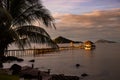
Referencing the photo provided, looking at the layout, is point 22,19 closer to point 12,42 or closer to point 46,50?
point 12,42

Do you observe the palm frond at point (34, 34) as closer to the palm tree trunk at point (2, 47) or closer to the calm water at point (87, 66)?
the palm tree trunk at point (2, 47)

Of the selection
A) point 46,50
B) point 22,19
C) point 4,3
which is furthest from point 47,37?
point 46,50

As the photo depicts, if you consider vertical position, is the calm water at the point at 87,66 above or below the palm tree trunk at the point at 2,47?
below

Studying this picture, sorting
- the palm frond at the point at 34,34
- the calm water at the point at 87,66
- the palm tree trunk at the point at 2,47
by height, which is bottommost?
the calm water at the point at 87,66

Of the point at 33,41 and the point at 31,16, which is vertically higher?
the point at 31,16

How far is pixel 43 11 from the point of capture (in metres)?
17.5

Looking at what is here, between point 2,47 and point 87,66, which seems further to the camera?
point 87,66

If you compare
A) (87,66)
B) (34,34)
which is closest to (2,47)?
(34,34)

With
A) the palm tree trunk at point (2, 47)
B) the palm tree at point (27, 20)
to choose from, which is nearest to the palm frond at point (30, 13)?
the palm tree at point (27, 20)

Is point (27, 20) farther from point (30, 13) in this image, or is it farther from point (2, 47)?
point (2, 47)

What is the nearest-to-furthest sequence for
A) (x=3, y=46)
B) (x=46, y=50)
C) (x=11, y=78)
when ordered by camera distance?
(x=11, y=78)
(x=3, y=46)
(x=46, y=50)

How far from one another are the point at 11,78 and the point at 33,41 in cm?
436

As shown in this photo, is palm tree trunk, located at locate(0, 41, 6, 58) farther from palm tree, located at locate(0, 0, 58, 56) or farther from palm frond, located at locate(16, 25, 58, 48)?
palm frond, located at locate(16, 25, 58, 48)

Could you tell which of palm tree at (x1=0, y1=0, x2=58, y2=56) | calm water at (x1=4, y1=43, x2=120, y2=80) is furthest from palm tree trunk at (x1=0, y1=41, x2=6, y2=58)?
calm water at (x1=4, y1=43, x2=120, y2=80)
